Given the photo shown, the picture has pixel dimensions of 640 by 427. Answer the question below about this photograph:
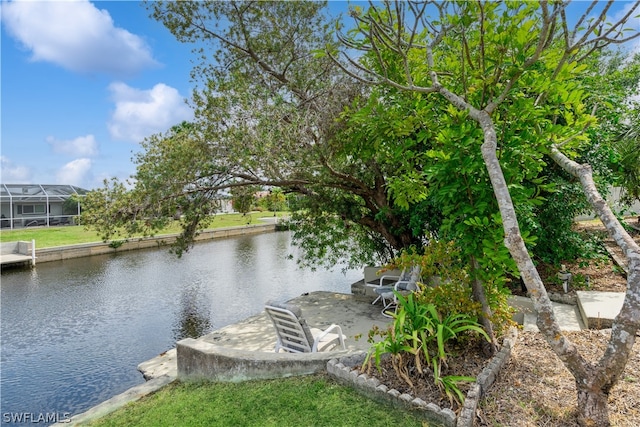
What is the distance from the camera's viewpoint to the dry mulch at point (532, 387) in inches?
92.6

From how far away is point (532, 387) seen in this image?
2.69 m

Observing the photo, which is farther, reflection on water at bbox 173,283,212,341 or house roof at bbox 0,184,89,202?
house roof at bbox 0,184,89,202

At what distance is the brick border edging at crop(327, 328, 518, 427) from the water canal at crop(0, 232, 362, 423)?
3.87 meters

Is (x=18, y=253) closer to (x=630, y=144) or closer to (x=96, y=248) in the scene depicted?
(x=96, y=248)

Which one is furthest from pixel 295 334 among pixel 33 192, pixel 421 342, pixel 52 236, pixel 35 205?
pixel 35 205

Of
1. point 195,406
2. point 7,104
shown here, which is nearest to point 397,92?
point 195,406

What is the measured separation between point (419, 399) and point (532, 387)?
881 mm

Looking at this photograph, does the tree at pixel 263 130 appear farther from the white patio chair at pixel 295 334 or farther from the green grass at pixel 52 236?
the green grass at pixel 52 236

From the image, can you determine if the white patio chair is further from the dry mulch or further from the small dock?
the small dock

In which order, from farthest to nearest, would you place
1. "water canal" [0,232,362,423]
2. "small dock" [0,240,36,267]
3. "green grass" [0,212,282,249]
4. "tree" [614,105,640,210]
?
1. "green grass" [0,212,282,249]
2. "small dock" [0,240,36,267]
3. "tree" [614,105,640,210]
4. "water canal" [0,232,362,423]

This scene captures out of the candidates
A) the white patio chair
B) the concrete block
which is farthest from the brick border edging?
the concrete block

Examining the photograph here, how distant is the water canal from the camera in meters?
5.48

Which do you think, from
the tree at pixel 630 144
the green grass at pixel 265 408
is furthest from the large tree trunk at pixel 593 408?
the tree at pixel 630 144

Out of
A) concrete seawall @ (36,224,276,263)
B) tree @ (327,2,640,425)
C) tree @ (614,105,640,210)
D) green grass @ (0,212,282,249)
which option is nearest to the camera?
tree @ (327,2,640,425)
